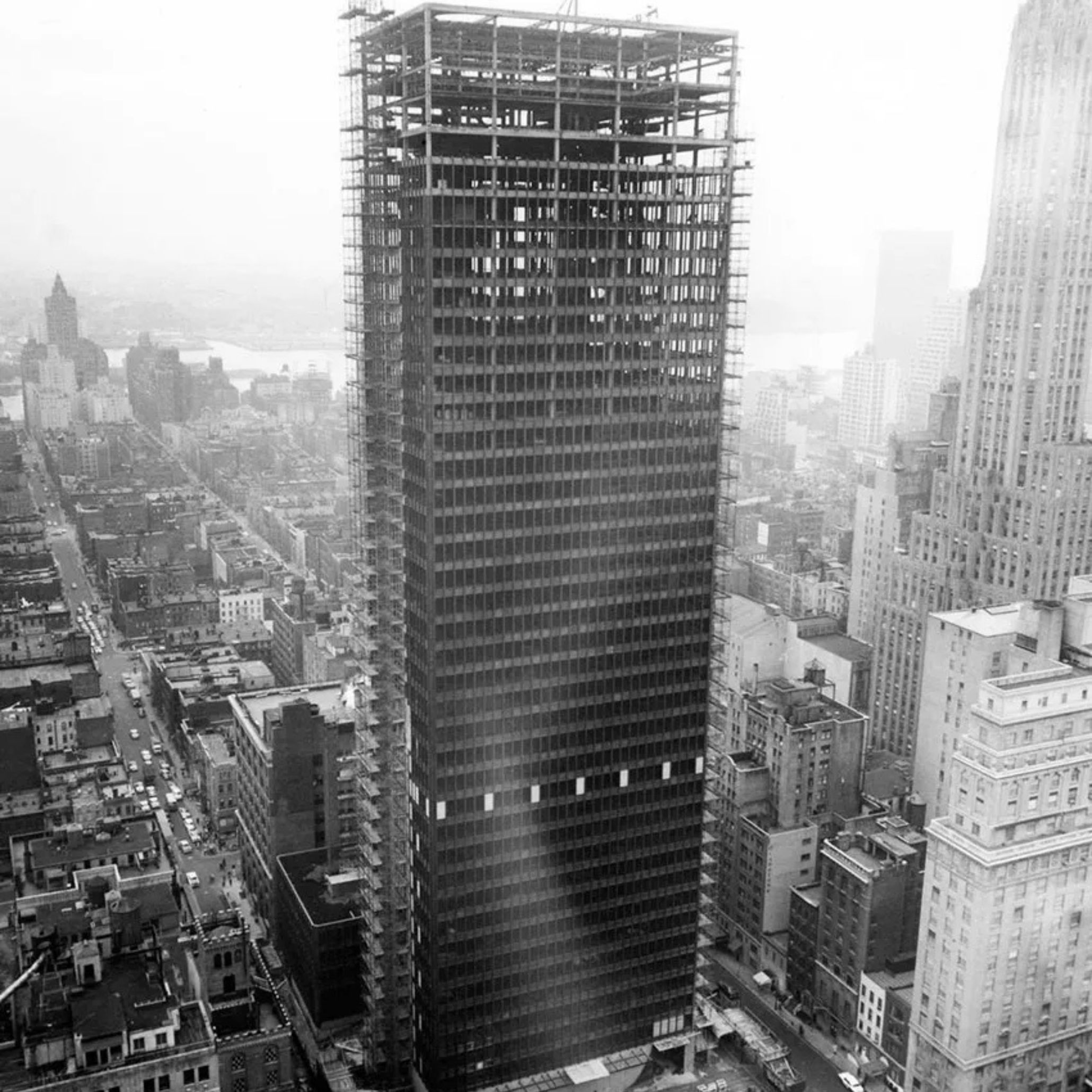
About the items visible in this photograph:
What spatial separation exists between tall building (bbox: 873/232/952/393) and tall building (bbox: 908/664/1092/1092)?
13162 millimetres

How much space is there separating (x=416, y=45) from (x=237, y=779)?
16.0m

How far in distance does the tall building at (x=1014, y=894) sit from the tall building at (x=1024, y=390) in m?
9.52

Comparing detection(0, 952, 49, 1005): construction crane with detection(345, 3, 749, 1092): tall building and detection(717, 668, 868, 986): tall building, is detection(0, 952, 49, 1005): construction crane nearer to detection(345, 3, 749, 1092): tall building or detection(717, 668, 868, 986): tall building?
detection(345, 3, 749, 1092): tall building

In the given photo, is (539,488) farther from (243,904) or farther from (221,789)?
(221,789)

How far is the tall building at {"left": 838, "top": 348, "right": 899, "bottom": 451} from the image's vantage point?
36188mm

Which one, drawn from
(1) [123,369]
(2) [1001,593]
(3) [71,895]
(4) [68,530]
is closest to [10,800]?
(3) [71,895]

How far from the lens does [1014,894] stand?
623 inches

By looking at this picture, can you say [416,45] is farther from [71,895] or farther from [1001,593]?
[1001,593]

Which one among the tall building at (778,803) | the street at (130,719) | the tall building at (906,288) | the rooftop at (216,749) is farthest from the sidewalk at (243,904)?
the tall building at (906,288)

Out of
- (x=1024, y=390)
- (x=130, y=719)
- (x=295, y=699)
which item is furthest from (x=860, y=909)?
(x=130, y=719)

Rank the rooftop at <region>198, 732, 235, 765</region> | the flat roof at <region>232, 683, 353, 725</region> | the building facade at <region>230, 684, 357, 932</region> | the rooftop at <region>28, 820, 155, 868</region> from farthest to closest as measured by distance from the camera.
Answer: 1. the rooftop at <region>198, 732, 235, 765</region>
2. the flat roof at <region>232, 683, 353, 725</region>
3. the building facade at <region>230, 684, 357, 932</region>
4. the rooftop at <region>28, 820, 155, 868</region>

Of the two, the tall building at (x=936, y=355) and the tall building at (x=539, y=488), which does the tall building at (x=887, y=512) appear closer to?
the tall building at (x=936, y=355)

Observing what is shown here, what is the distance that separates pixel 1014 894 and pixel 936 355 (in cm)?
2010

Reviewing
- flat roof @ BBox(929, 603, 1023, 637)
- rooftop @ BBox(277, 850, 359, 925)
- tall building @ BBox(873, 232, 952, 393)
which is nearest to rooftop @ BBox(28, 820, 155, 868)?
rooftop @ BBox(277, 850, 359, 925)
